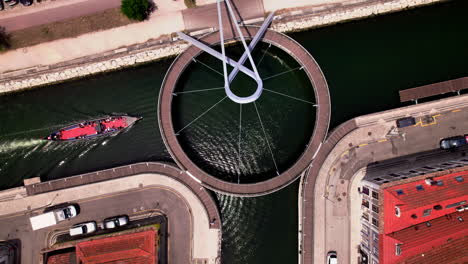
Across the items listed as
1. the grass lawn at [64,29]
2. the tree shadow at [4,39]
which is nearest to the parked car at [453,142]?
the grass lawn at [64,29]

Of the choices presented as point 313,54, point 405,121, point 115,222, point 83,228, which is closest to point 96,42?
point 115,222

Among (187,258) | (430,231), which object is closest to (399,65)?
(430,231)

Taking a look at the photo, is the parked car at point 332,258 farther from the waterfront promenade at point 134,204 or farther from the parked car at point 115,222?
the parked car at point 115,222

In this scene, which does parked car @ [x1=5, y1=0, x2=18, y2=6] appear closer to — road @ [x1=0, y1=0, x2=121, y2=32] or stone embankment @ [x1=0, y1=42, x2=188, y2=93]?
road @ [x1=0, y1=0, x2=121, y2=32]

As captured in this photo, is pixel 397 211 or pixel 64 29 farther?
pixel 64 29

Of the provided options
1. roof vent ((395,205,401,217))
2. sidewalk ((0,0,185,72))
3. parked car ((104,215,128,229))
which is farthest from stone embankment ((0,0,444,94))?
roof vent ((395,205,401,217))

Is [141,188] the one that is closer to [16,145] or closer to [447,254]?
[16,145]

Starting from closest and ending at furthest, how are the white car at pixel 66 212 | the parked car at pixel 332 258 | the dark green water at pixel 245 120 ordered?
the white car at pixel 66 212
the parked car at pixel 332 258
the dark green water at pixel 245 120

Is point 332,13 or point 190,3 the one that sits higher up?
point 190,3
